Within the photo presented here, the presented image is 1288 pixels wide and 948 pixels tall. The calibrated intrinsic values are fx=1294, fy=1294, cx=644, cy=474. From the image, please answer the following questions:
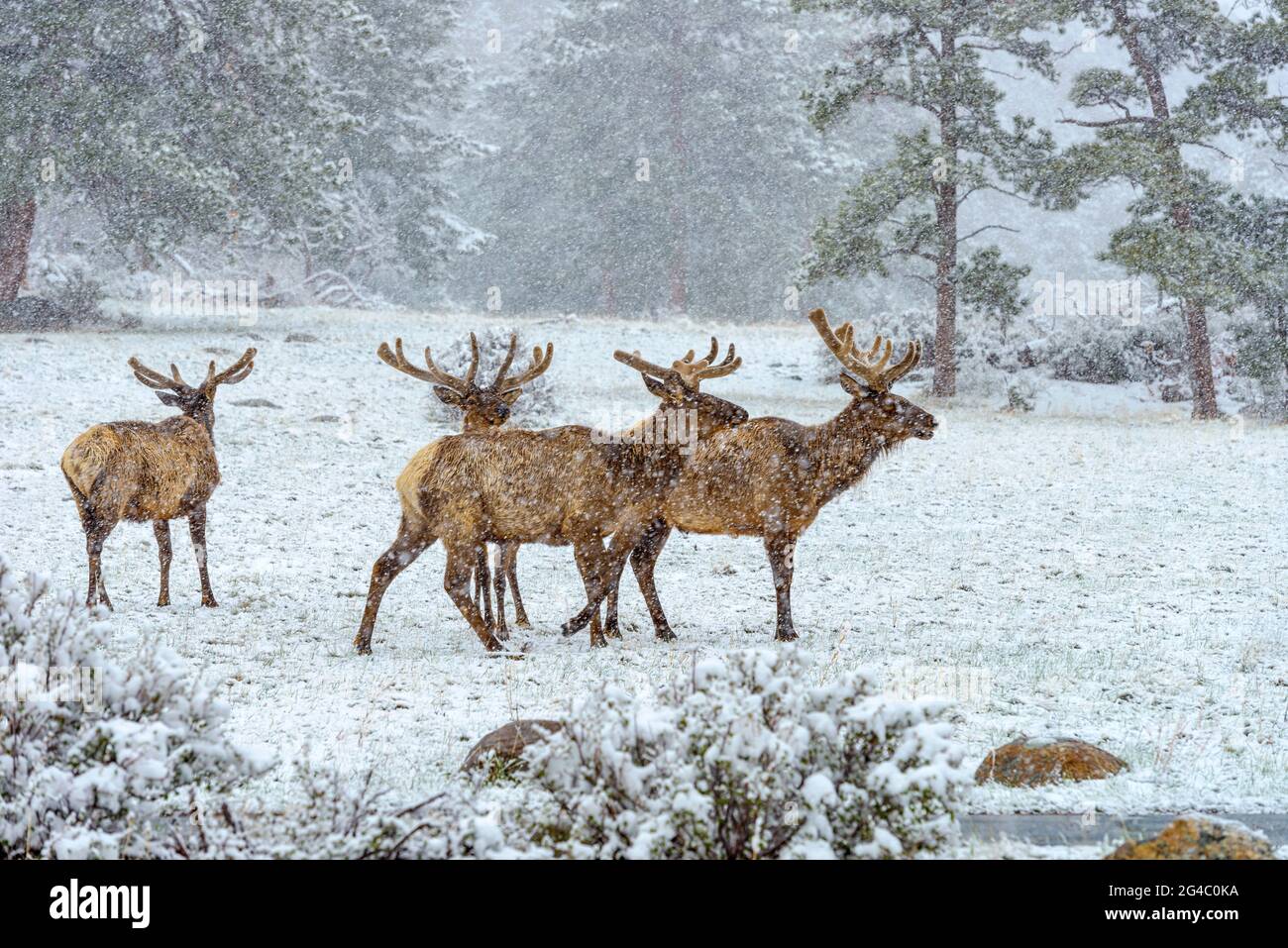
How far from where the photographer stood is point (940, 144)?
1088 inches

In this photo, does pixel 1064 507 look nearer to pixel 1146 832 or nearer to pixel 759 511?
pixel 759 511

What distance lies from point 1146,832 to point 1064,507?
12.3m

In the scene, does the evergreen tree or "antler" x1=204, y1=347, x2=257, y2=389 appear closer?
"antler" x1=204, y1=347, x2=257, y2=389

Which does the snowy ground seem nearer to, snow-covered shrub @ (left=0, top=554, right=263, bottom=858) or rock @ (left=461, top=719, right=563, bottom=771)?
rock @ (left=461, top=719, right=563, bottom=771)

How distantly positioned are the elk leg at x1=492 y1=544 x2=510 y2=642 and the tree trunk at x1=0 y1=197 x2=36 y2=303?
24.2 metres

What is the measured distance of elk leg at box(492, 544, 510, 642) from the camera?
9960 mm

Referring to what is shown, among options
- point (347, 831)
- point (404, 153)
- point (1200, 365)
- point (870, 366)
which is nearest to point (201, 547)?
point (870, 366)

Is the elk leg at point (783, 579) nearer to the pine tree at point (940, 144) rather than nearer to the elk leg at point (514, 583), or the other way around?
the elk leg at point (514, 583)

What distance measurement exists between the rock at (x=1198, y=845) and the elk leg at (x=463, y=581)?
537cm

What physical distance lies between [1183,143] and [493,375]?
14.5 metres

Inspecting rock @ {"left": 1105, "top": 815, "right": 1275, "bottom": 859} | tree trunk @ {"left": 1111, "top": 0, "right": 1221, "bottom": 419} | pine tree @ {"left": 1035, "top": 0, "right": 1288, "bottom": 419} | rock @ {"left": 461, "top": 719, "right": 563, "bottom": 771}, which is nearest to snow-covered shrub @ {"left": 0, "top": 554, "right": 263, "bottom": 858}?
rock @ {"left": 461, "top": 719, "right": 563, "bottom": 771}

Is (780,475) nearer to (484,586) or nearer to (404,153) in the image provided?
(484,586)
